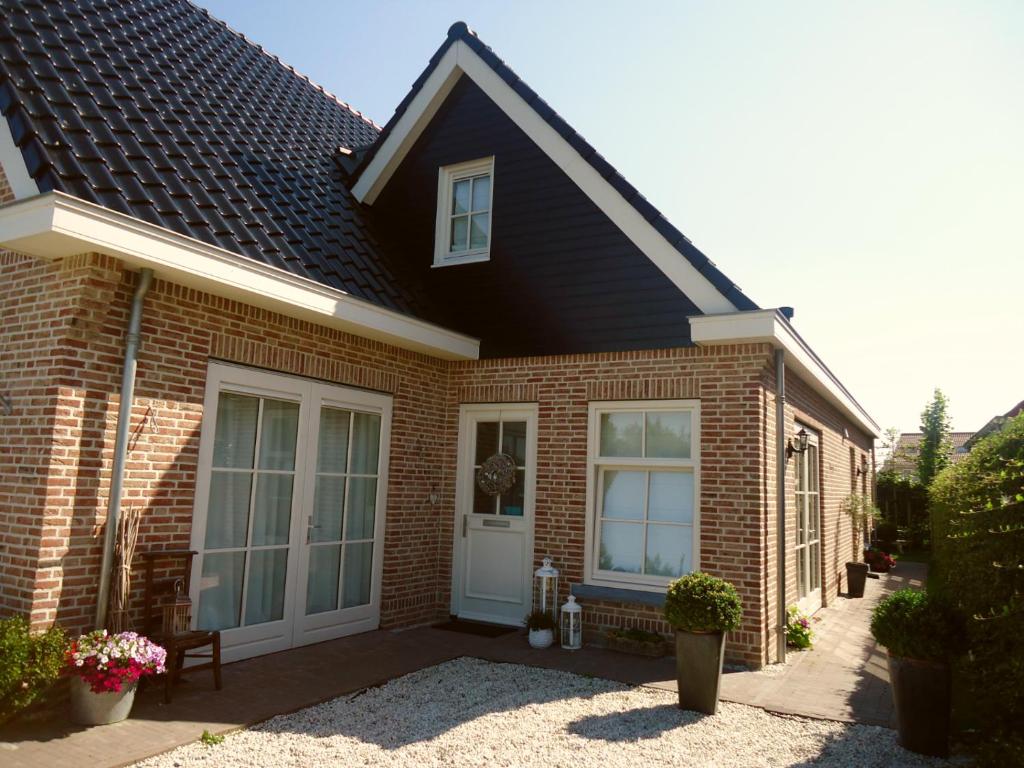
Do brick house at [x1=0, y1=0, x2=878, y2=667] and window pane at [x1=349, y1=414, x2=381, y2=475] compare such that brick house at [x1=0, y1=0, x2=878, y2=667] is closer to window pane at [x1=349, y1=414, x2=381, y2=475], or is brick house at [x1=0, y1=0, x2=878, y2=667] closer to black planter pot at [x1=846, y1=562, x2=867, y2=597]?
window pane at [x1=349, y1=414, x2=381, y2=475]

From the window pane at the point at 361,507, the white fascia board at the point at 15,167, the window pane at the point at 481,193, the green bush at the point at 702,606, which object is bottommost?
the green bush at the point at 702,606

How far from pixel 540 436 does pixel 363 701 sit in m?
3.65

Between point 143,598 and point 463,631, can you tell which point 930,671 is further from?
point 143,598

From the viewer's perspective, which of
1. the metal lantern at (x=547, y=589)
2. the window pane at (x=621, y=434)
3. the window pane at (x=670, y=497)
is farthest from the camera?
the window pane at (x=621, y=434)

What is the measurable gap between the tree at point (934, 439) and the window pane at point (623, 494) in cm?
2173

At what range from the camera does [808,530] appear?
32.4ft

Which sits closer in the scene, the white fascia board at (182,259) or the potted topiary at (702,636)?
the white fascia board at (182,259)

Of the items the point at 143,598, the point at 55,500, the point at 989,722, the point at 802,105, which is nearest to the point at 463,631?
the point at 143,598

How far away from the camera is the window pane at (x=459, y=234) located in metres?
9.32

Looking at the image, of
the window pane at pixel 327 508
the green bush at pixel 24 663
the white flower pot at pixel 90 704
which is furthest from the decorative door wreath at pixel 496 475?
the green bush at pixel 24 663

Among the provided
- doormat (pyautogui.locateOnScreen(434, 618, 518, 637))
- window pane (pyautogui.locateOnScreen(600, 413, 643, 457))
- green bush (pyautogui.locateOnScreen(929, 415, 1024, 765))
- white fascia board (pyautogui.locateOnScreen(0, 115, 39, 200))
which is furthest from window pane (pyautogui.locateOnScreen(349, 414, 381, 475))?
green bush (pyautogui.locateOnScreen(929, 415, 1024, 765))

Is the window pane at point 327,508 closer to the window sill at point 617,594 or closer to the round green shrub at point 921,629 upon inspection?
the window sill at point 617,594

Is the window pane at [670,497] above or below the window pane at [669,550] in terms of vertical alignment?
above

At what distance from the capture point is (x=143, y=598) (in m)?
5.52
